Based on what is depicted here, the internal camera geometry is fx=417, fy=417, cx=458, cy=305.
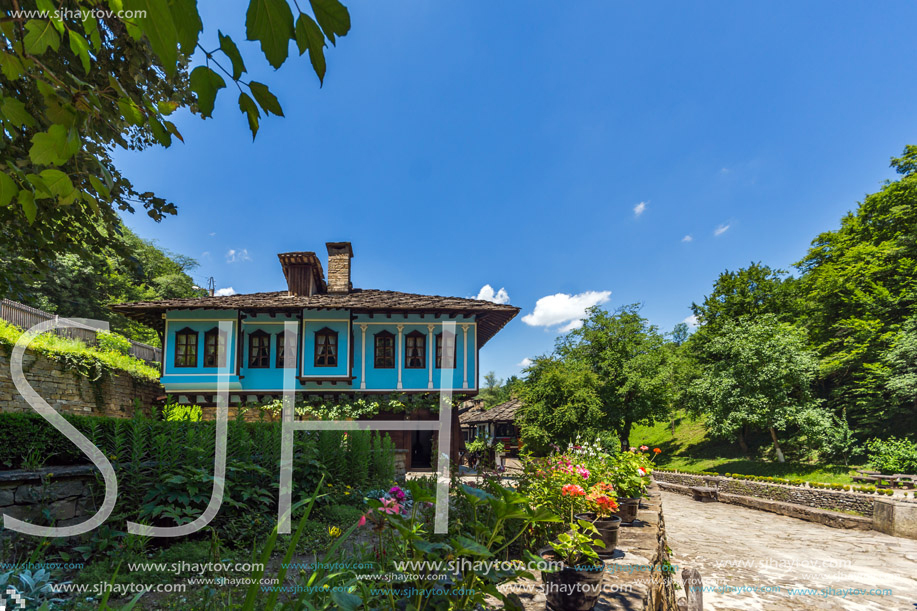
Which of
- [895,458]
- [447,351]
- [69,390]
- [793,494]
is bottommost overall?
[793,494]

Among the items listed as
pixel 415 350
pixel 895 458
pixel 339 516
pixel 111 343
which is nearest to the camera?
pixel 339 516

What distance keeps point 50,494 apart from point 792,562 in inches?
427

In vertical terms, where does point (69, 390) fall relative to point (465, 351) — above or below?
below

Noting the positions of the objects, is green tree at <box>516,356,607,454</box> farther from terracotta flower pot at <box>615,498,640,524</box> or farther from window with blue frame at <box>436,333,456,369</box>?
terracotta flower pot at <box>615,498,640,524</box>

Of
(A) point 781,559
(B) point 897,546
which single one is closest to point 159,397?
(A) point 781,559

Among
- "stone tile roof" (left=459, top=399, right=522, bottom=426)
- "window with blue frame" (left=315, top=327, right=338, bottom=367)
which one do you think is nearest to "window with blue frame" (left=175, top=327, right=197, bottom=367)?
"window with blue frame" (left=315, top=327, right=338, bottom=367)

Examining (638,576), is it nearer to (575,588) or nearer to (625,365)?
(575,588)

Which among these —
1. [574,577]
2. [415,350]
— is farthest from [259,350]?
[574,577]

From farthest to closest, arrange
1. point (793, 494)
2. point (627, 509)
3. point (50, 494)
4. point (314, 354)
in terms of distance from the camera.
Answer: point (314, 354)
point (793, 494)
point (627, 509)
point (50, 494)

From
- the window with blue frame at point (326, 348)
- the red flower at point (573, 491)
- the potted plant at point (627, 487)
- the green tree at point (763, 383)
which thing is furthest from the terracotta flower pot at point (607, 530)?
the green tree at point (763, 383)

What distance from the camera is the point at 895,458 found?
1458cm

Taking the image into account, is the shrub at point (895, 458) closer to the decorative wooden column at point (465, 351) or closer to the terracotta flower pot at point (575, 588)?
the decorative wooden column at point (465, 351)

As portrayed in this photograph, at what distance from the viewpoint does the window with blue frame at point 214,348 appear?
14.4 metres

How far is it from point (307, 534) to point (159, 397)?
13486 millimetres
